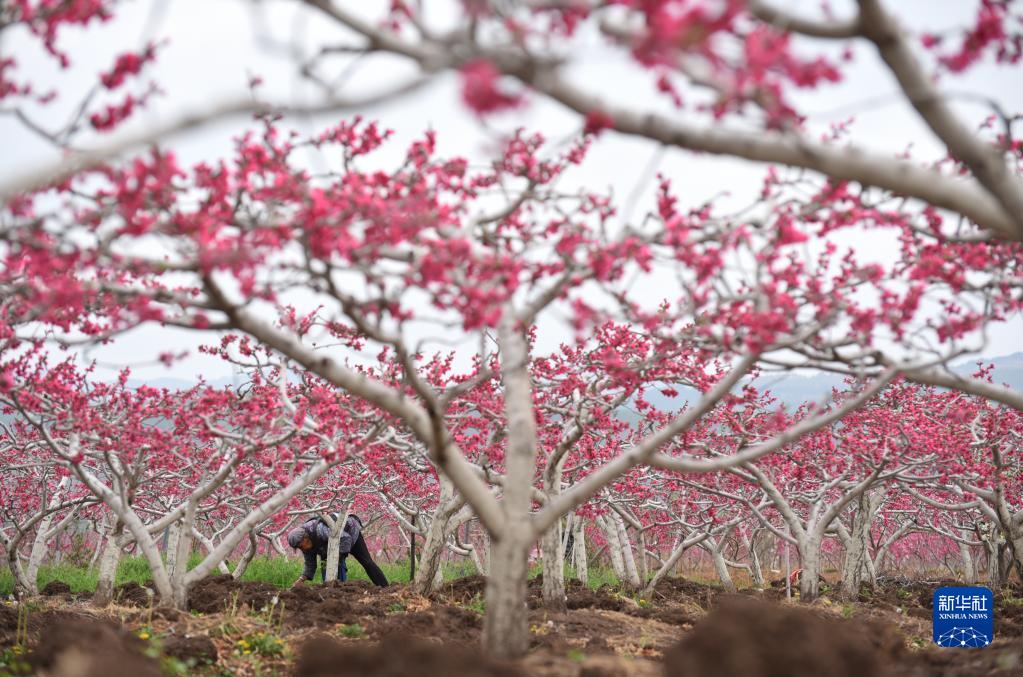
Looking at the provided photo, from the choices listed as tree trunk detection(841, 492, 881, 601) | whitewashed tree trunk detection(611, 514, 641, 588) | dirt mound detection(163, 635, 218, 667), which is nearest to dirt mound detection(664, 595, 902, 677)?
dirt mound detection(163, 635, 218, 667)

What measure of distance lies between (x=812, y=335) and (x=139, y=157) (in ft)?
13.5

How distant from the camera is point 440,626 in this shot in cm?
643

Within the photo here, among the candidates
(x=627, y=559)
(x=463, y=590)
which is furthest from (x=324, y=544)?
(x=627, y=559)

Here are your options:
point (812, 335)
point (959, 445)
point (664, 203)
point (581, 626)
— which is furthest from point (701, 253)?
point (959, 445)

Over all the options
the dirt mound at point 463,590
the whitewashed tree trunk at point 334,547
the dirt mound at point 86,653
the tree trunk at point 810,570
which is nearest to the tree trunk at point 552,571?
the dirt mound at point 463,590

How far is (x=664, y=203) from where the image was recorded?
16.1 feet

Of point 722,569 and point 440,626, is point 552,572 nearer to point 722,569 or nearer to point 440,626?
point 440,626

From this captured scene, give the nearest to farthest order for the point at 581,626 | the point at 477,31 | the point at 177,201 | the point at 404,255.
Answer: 1. the point at 477,31
2. the point at 177,201
3. the point at 404,255
4. the point at 581,626

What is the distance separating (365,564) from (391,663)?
1016 cm

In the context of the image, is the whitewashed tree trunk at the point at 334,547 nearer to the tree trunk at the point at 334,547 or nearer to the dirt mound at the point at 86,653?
the tree trunk at the point at 334,547

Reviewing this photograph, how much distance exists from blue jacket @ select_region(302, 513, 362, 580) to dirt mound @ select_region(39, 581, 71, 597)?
3.74m

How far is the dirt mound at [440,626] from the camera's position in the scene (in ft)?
20.2

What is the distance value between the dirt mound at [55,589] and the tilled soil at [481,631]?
0.04 metres

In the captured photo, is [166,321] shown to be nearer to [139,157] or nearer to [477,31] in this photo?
[139,157]
